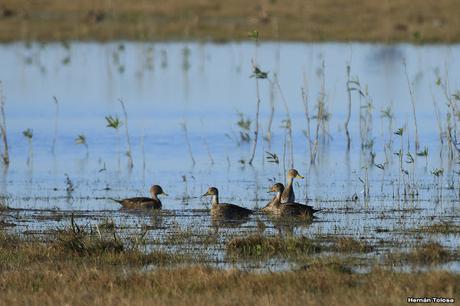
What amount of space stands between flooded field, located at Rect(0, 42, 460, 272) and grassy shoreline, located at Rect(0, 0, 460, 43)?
37.8 inches

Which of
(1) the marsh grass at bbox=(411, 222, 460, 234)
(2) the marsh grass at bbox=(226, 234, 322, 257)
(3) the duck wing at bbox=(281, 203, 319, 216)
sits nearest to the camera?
(2) the marsh grass at bbox=(226, 234, 322, 257)

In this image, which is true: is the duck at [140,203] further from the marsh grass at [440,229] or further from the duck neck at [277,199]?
the marsh grass at [440,229]

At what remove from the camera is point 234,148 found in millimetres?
21938

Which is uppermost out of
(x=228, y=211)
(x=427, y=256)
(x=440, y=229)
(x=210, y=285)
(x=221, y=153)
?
(x=221, y=153)

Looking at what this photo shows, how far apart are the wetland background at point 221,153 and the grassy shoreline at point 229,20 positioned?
121mm

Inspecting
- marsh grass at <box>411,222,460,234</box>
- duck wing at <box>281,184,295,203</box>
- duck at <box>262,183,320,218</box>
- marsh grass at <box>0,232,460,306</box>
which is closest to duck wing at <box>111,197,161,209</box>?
duck at <box>262,183,320,218</box>

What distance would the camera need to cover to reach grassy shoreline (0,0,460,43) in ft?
128

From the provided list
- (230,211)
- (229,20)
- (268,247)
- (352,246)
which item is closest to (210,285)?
(268,247)

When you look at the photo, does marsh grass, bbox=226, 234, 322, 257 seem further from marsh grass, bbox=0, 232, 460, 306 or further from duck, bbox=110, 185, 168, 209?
duck, bbox=110, 185, 168, 209

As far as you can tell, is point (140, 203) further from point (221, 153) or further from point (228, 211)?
point (221, 153)

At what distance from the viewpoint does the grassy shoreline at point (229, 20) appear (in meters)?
38.9

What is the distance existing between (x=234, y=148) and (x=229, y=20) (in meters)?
22.0

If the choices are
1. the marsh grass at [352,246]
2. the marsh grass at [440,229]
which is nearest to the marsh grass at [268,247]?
the marsh grass at [352,246]

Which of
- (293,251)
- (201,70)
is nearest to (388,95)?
(201,70)
